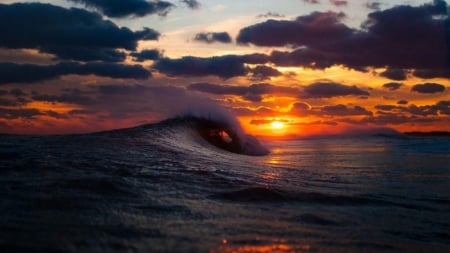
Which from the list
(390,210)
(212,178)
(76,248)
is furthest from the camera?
(212,178)

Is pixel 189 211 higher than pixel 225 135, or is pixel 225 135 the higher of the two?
pixel 225 135

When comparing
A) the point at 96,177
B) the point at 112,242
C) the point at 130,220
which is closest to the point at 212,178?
the point at 96,177

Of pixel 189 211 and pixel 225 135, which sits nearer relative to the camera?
pixel 189 211

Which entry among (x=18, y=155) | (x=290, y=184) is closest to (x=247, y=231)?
(x=290, y=184)

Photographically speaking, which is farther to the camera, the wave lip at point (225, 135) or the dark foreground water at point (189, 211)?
the wave lip at point (225, 135)

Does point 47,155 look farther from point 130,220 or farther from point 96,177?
point 130,220

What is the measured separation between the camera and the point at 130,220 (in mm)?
3500

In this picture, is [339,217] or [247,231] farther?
[339,217]

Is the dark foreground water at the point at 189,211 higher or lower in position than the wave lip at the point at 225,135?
lower

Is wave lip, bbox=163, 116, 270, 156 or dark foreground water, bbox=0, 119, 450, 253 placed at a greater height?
wave lip, bbox=163, 116, 270, 156

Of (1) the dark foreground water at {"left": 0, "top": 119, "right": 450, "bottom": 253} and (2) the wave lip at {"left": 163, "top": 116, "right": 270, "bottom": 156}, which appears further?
(2) the wave lip at {"left": 163, "top": 116, "right": 270, "bottom": 156}

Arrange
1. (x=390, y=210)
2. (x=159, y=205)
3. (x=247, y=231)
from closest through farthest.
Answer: (x=247, y=231)
(x=159, y=205)
(x=390, y=210)

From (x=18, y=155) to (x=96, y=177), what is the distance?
261 cm

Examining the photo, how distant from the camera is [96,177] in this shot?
5.20 m
